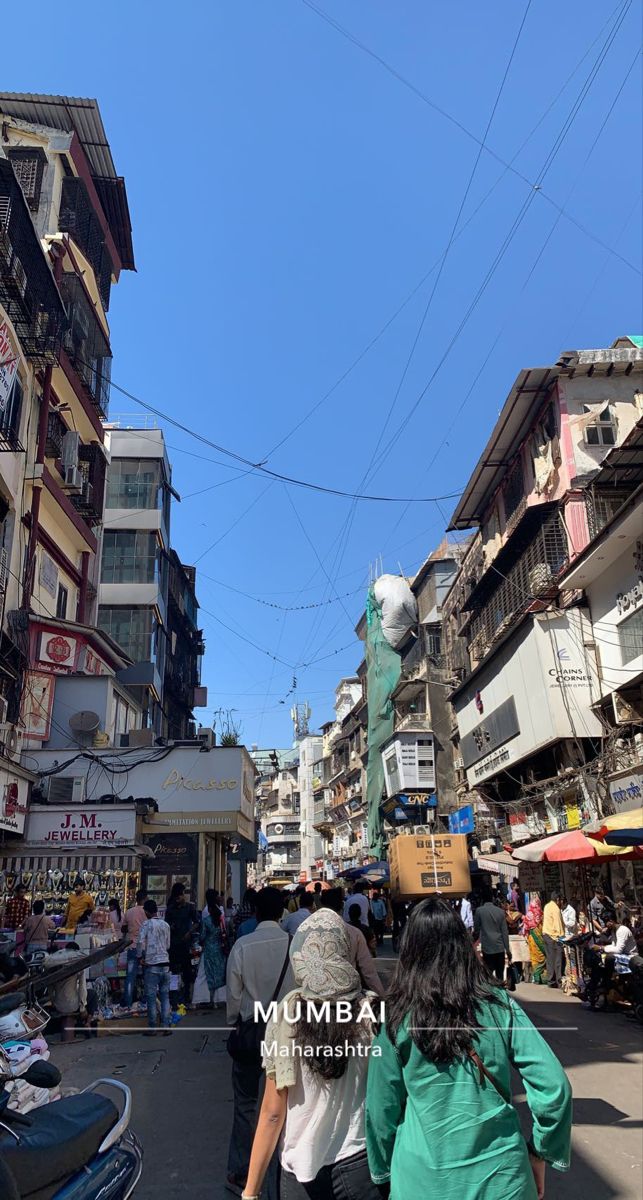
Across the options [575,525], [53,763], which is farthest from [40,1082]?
[575,525]

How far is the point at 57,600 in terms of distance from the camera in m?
20.5

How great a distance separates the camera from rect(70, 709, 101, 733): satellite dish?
17578mm

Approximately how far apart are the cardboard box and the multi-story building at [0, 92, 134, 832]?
25.0 feet

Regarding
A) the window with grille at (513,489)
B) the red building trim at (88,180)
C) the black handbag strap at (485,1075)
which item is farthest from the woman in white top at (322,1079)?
the red building trim at (88,180)

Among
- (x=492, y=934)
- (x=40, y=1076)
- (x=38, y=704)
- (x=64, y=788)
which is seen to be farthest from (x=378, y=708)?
(x=40, y=1076)

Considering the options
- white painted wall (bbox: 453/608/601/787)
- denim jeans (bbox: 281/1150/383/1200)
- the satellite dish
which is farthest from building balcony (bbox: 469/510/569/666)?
denim jeans (bbox: 281/1150/383/1200)

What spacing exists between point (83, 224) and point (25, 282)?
294 inches

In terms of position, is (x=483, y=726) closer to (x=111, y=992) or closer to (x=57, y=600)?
(x=57, y=600)

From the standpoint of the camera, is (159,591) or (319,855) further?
(319,855)

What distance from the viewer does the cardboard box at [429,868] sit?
53.9 ft

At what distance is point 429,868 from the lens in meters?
16.5

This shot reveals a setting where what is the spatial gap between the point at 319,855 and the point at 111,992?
2993 inches

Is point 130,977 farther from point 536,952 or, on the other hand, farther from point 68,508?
point 68,508

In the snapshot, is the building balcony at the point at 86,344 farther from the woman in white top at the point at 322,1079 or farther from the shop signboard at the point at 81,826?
the woman in white top at the point at 322,1079
